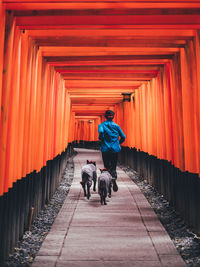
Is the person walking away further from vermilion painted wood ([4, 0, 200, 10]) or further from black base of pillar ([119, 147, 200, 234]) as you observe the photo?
vermilion painted wood ([4, 0, 200, 10])

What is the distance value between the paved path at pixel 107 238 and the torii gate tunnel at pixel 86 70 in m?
0.47

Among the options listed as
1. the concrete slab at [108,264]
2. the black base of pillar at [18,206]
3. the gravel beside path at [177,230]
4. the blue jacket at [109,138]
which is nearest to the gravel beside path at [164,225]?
the gravel beside path at [177,230]

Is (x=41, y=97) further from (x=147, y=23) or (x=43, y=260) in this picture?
(x=43, y=260)

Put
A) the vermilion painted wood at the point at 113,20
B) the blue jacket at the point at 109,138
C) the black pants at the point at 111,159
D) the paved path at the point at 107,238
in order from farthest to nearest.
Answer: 1. the black pants at the point at 111,159
2. the blue jacket at the point at 109,138
3. the vermilion painted wood at the point at 113,20
4. the paved path at the point at 107,238

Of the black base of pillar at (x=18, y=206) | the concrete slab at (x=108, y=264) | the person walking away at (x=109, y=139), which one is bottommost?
the concrete slab at (x=108, y=264)

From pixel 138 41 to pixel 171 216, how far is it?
287cm

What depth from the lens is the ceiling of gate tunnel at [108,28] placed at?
273 cm

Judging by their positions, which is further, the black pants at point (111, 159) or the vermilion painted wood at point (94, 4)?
the black pants at point (111, 159)

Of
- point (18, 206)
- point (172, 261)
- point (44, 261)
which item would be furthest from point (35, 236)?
point (172, 261)

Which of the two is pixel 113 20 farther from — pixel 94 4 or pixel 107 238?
pixel 107 238

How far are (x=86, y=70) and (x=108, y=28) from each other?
2.07m

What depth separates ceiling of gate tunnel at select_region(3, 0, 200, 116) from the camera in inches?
107

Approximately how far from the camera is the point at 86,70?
17.1 ft

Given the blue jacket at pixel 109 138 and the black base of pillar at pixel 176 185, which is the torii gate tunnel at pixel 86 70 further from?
the blue jacket at pixel 109 138
